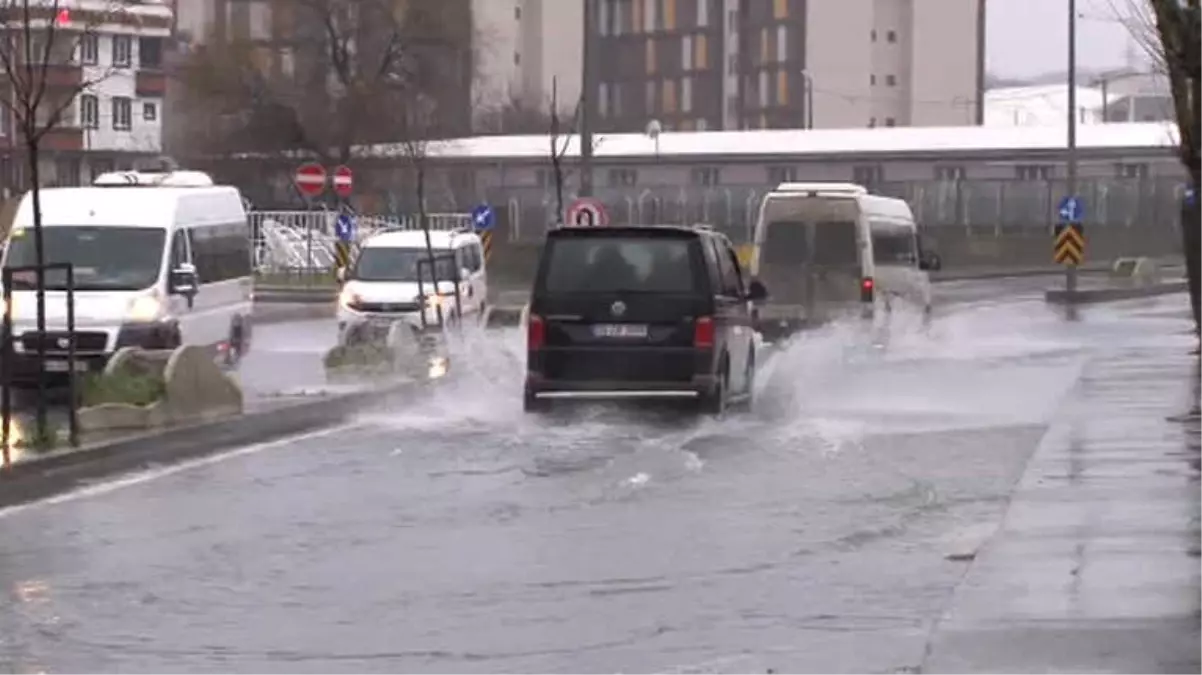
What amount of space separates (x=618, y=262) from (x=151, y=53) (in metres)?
81.3

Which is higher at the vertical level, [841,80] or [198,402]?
[841,80]

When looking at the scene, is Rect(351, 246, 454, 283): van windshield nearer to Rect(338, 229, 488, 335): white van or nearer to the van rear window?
Rect(338, 229, 488, 335): white van

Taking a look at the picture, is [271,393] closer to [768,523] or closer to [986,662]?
[768,523]

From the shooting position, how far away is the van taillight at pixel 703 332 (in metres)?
20.9


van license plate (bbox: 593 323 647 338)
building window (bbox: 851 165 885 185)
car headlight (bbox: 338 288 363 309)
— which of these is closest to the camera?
van license plate (bbox: 593 323 647 338)

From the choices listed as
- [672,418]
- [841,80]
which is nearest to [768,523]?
[672,418]

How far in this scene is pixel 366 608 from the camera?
1131 centimetres

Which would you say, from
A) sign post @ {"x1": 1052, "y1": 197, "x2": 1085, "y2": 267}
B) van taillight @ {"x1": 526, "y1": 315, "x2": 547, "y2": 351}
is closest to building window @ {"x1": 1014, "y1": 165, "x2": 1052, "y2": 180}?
sign post @ {"x1": 1052, "y1": 197, "x2": 1085, "y2": 267}

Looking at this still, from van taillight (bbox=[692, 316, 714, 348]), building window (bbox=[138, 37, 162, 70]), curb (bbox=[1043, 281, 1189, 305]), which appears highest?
building window (bbox=[138, 37, 162, 70])

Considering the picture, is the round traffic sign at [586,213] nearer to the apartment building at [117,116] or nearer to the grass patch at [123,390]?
the grass patch at [123,390]

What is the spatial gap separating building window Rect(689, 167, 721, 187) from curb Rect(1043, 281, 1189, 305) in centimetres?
2746

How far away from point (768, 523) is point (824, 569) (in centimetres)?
193

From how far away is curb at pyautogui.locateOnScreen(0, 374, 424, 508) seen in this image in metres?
16.2

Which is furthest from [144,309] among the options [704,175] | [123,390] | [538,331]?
[704,175]
